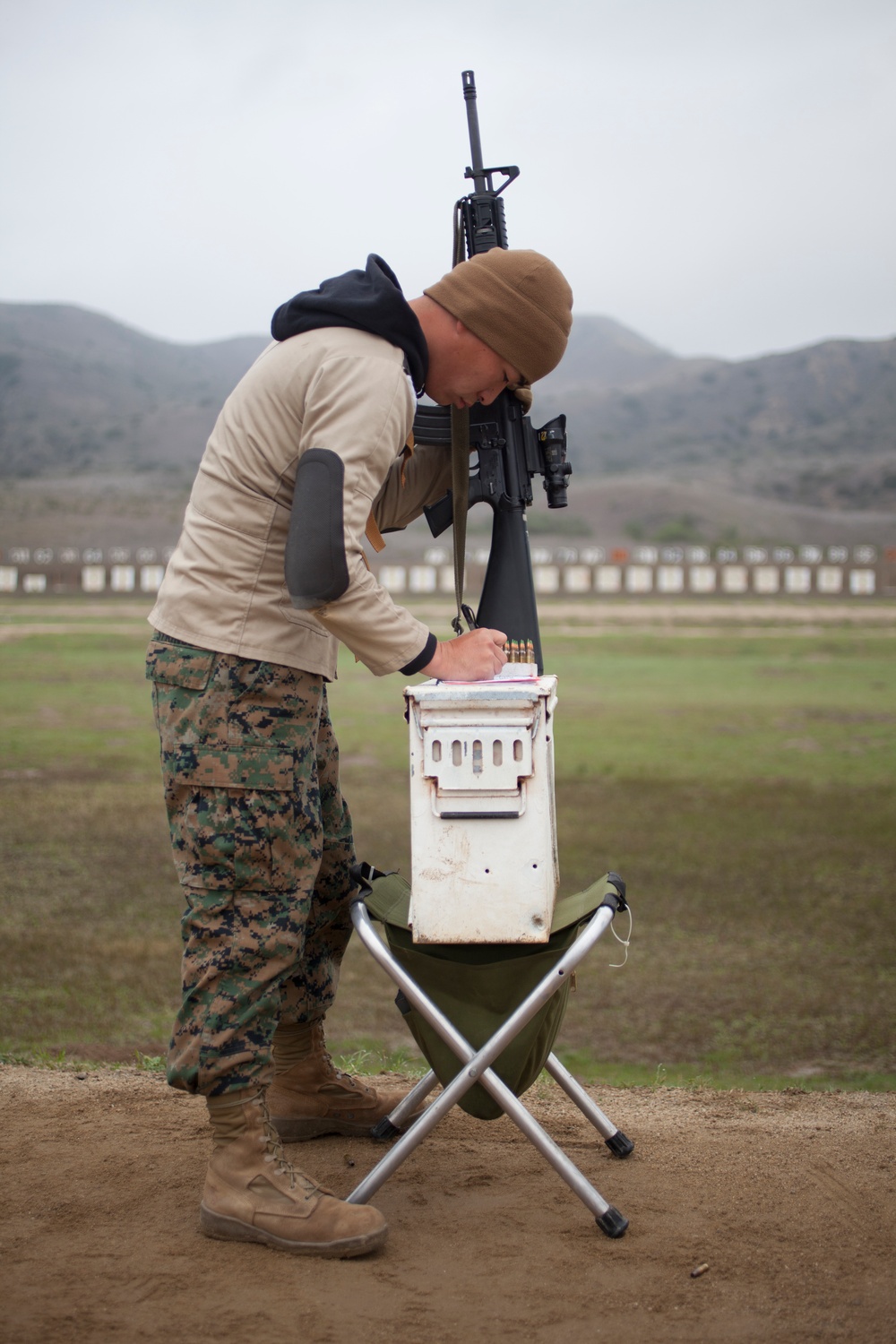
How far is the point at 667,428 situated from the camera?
215 feet

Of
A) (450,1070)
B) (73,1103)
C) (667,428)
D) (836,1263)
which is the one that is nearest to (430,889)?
(450,1070)

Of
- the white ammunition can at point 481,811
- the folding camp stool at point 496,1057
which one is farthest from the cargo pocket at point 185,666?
the folding camp stool at point 496,1057

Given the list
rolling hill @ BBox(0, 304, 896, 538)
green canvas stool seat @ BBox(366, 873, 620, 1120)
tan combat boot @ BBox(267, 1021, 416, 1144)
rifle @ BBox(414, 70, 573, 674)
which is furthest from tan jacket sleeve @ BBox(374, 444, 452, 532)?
rolling hill @ BBox(0, 304, 896, 538)

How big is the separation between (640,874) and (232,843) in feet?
12.4

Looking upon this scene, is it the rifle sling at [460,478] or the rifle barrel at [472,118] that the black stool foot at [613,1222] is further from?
the rifle barrel at [472,118]

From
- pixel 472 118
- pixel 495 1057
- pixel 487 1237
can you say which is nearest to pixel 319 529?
pixel 495 1057

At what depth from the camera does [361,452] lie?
2033 mm

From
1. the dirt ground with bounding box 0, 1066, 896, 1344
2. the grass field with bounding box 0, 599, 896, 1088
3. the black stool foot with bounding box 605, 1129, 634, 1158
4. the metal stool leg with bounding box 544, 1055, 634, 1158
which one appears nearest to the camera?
the dirt ground with bounding box 0, 1066, 896, 1344

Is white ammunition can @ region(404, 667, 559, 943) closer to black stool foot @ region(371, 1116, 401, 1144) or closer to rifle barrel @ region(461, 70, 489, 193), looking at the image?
black stool foot @ region(371, 1116, 401, 1144)

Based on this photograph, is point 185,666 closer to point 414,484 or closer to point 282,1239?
point 414,484

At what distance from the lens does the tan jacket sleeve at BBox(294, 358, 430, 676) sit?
2.03m

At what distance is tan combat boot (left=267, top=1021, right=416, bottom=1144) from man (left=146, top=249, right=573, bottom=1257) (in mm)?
430

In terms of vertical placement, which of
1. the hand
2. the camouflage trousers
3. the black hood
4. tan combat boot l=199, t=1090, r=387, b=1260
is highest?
the black hood

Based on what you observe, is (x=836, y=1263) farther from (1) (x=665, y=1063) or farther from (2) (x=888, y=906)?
(2) (x=888, y=906)
